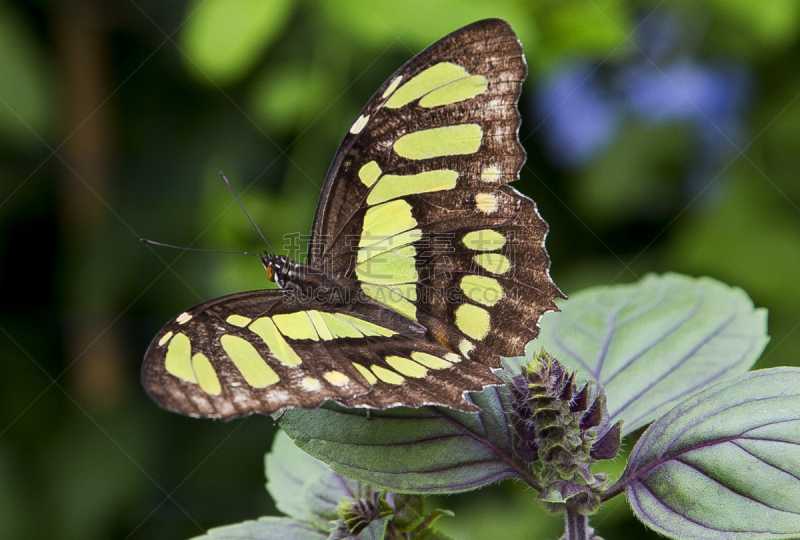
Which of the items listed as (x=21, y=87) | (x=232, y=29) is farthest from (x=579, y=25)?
(x=21, y=87)

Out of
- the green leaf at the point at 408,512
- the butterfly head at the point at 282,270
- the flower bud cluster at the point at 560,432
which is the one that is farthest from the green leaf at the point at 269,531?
the butterfly head at the point at 282,270

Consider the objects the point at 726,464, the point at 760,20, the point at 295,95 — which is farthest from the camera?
the point at 295,95

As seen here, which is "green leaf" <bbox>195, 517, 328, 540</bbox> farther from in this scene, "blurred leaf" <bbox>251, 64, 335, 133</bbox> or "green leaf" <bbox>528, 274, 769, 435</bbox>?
"blurred leaf" <bbox>251, 64, 335, 133</bbox>

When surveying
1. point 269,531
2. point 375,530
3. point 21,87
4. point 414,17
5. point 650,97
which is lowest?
point 269,531

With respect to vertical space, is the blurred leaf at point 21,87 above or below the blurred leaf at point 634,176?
below

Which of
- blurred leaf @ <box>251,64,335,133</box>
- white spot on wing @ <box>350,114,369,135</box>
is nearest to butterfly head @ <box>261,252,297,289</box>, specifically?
white spot on wing @ <box>350,114,369,135</box>

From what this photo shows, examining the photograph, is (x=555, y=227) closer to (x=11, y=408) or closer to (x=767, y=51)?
(x=767, y=51)

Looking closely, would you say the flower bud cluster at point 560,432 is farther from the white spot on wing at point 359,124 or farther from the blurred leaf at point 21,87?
the blurred leaf at point 21,87

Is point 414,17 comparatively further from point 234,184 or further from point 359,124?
point 234,184
